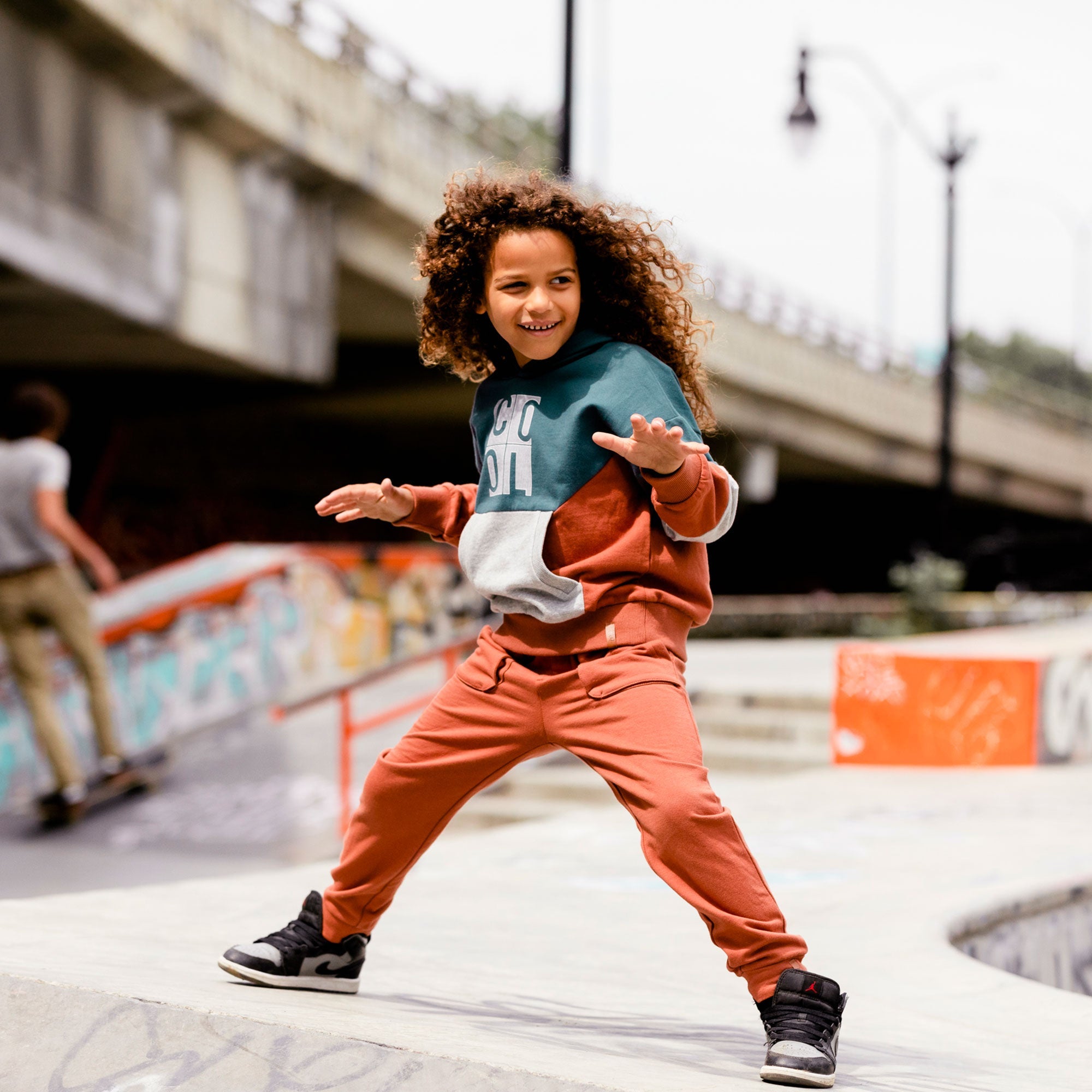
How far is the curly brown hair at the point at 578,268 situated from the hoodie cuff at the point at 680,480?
1.35ft

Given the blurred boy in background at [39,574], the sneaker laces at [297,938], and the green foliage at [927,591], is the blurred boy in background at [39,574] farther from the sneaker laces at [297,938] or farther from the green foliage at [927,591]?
the green foliage at [927,591]

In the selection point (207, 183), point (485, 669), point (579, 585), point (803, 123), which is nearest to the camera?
point (579, 585)

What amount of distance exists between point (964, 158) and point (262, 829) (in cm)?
1516

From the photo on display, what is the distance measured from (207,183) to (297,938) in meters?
11.6

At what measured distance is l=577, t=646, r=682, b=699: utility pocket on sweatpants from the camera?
2.69 metres

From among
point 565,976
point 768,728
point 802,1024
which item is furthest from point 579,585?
point 768,728

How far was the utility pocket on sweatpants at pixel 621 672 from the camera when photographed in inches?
106

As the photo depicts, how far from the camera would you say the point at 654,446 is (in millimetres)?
2543

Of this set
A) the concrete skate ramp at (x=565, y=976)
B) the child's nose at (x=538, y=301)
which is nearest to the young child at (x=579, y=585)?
the child's nose at (x=538, y=301)

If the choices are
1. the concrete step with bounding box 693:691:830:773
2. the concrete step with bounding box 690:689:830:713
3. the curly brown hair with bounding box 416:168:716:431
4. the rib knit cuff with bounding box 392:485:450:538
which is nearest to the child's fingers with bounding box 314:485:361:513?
the rib knit cuff with bounding box 392:485:450:538

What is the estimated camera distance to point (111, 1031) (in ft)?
7.99

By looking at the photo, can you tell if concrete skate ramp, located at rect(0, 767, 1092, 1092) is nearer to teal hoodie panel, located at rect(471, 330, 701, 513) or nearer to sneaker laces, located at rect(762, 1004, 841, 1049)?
sneaker laces, located at rect(762, 1004, 841, 1049)

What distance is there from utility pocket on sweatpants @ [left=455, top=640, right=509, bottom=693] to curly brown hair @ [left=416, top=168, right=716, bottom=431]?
2.20ft

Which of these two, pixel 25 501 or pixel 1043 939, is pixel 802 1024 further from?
pixel 25 501
